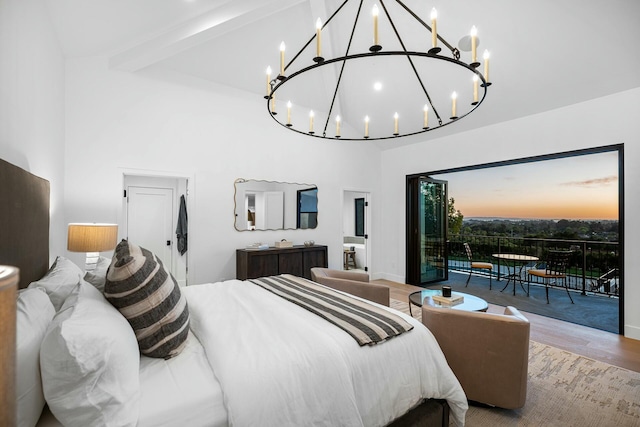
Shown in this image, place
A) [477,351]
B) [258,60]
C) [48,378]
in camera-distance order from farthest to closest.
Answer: [258,60], [477,351], [48,378]

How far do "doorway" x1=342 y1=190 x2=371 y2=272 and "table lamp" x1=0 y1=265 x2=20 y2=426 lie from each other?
235 inches

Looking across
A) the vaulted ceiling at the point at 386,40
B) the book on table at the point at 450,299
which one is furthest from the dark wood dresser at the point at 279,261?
the vaulted ceiling at the point at 386,40

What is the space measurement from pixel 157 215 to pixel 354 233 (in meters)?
5.03

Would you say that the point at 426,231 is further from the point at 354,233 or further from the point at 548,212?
the point at 548,212

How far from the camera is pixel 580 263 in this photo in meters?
5.82

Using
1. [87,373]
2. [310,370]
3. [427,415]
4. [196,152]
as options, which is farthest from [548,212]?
[87,373]

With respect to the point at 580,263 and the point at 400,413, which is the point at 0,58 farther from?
the point at 580,263

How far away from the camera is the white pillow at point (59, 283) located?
145cm

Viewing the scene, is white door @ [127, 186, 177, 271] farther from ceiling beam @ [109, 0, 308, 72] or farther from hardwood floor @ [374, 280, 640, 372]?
hardwood floor @ [374, 280, 640, 372]

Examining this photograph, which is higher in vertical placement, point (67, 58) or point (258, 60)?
point (258, 60)

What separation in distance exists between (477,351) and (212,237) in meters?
3.55

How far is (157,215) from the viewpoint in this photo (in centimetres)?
482

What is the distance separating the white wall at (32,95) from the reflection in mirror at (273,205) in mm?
2134

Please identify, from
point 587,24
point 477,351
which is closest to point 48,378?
point 477,351
